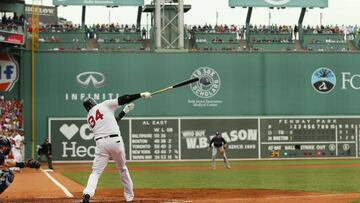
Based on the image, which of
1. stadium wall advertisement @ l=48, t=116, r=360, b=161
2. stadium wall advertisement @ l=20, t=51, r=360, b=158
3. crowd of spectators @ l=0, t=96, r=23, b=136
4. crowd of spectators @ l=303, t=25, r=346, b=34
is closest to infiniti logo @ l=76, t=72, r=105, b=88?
stadium wall advertisement @ l=20, t=51, r=360, b=158

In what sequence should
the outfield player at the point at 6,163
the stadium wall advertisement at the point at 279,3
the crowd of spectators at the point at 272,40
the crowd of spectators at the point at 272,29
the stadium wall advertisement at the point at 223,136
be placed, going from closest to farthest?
the outfield player at the point at 6,163
the stadium wall advertisement at the point at 223,136
the crowd of spectators at the point at 272,40
the stadium wall advertisement at the point at 279,3
the crowd of spectators at the point at 272,29

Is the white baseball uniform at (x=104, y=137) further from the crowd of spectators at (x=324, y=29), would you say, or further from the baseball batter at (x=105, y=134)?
the crowd of spectators at (x=324, y=29)

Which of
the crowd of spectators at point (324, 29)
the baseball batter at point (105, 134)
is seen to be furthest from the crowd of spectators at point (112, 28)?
the baseball batter at point (105, 134)

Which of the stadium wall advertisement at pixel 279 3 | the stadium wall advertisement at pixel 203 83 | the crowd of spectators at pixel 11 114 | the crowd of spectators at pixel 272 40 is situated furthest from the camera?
the stadium wall advertisement at pixel 279 3

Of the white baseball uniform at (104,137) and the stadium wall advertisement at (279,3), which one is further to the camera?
the stadium wall advertisement at (279,3)

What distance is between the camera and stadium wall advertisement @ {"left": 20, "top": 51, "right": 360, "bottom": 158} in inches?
1725

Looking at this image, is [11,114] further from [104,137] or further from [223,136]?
[104,137]

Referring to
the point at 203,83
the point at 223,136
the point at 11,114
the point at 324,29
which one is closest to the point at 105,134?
the point at 11,114

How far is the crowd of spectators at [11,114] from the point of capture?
40.3 meters

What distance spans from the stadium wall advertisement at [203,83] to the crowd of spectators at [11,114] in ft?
2.37

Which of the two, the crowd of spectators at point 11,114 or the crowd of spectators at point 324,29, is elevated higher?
the crowd of spectators at point 324,29

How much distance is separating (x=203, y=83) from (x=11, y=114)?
11.1 m

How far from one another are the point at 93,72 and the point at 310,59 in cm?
1334

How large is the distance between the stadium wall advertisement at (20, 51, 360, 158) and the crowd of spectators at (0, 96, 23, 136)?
0.72m
